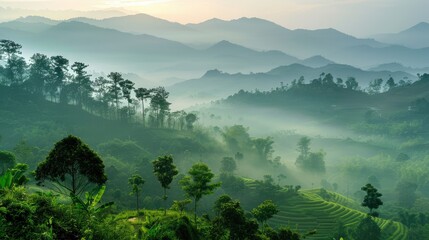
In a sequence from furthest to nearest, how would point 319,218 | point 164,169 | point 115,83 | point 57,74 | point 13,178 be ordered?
point 57,74, point 115,83, point 319,218, point 164,169, point 13,178

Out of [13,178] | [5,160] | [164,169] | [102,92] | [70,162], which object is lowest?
[5,160]

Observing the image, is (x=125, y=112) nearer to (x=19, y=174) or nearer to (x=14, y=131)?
(x=14, y=131)

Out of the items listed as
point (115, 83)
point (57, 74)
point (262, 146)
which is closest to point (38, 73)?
point (57, 74)

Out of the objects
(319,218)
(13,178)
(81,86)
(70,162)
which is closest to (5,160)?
(70,162)

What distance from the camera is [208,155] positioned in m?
164

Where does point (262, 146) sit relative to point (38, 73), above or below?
below

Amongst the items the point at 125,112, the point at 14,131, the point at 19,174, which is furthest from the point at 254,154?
the point at 19,174

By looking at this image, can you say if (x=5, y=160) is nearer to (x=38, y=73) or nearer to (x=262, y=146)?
(x=38, y=73)

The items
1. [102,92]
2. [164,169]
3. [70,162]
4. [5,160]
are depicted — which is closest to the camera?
[70,162]

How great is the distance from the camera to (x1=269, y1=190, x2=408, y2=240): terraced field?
104 meters

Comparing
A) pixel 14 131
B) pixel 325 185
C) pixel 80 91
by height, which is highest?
pixel 80 91

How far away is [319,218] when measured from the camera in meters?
110

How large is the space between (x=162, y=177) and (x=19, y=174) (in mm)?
20983

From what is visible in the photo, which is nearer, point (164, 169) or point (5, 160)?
point (164, 169)
